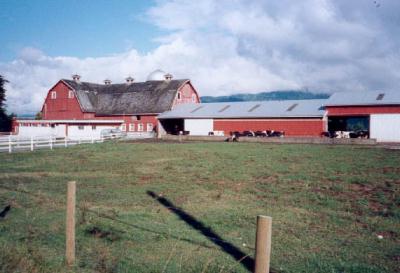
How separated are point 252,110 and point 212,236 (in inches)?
1532

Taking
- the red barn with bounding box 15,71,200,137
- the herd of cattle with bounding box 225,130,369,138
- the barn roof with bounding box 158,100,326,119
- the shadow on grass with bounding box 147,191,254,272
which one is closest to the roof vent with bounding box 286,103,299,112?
the barn roof with bounding box 158,100,326,119

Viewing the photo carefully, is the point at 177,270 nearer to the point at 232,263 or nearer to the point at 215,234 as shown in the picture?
the point at 232,263

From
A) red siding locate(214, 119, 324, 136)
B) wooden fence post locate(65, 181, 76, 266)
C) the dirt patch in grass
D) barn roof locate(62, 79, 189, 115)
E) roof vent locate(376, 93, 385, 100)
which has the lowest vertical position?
the dirt patch in grass

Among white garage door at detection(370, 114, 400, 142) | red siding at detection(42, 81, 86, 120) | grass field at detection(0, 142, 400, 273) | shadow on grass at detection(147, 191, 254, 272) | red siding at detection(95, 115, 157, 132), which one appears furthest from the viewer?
red siding at detection(42, 81, 86, 120)

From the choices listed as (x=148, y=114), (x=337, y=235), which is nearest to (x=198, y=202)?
(x=337, y=235)

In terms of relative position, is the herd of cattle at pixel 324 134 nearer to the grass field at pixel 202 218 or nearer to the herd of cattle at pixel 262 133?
the herd of cattle at pixel 262 133

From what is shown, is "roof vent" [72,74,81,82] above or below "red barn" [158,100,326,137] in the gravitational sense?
above

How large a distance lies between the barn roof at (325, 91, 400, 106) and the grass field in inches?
881

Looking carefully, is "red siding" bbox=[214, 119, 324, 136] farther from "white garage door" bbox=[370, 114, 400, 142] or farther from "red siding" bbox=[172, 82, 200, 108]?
"red siding" bbox=[172, 82, 200, 108]

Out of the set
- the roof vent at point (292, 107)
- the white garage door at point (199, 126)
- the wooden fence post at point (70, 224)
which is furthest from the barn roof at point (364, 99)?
the wooden fence post at point (70, 224)

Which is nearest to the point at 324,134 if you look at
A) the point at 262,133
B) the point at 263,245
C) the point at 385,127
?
the point at 385,127

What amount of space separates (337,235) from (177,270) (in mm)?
3815

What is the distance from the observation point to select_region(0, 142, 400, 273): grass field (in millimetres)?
6141

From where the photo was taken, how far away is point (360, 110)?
38.9 meters
